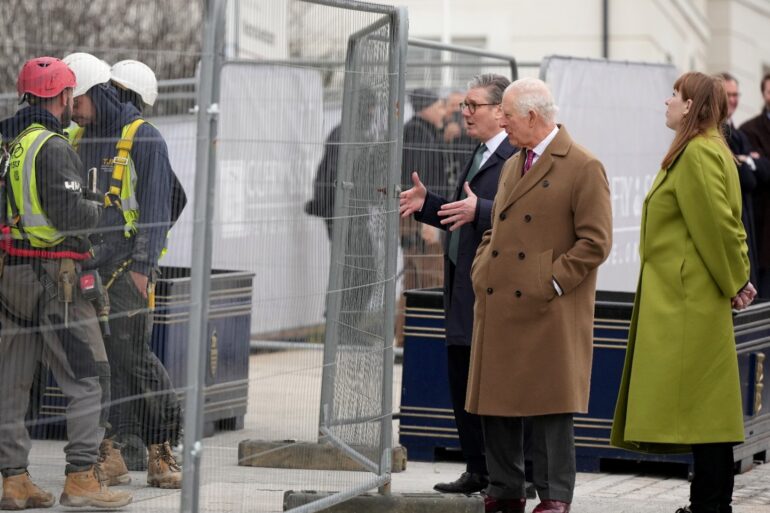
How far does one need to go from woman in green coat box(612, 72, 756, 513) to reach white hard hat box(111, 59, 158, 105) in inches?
92.6

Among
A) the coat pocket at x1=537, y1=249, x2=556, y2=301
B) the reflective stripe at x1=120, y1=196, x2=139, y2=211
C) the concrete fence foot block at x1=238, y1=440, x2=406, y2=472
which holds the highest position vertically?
the reflective stripe at x1=120, y1=196, x2=139, y2=211

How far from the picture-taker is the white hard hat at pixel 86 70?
19.6ft

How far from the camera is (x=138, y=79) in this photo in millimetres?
5793

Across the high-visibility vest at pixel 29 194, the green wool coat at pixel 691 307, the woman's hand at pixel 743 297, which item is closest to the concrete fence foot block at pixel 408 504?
the green wool coat at pixel 691 307

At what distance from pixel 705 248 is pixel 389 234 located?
139 cm

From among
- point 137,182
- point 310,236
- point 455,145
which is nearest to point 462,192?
point 310,236

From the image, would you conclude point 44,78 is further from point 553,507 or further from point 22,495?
point 553,507

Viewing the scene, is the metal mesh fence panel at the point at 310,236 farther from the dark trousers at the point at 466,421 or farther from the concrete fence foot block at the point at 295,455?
the dark trousers at the point at 466,421

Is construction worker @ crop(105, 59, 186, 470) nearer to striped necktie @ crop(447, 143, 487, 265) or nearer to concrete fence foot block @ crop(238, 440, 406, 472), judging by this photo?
concrete fence foot block @ crop(238, 440, 406, 472)

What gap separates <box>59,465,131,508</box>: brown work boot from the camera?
665 centimetres

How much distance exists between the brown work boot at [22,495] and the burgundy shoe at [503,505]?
1.90m

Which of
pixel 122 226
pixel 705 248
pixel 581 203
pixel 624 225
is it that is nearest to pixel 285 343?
pixel 122 226

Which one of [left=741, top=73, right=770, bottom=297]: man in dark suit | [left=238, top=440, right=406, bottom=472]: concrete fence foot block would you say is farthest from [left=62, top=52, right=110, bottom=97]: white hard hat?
[left=741, top=73, right=770, bottom=297]: man in dark suit

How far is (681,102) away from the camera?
712 centimetres
